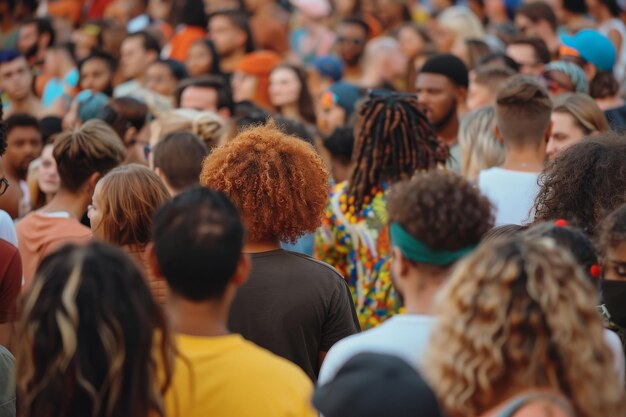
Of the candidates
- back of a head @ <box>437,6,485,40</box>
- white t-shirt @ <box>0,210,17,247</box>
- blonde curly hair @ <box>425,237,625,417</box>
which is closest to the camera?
blonde curly hair @ <box>425,237,625,417</box>

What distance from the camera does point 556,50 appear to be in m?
11.8

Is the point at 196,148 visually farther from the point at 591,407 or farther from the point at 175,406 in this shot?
the point at 591,407

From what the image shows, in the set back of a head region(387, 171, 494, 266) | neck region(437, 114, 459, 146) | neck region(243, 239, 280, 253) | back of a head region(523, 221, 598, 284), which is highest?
back of a head region(387, 171, 494, 266)

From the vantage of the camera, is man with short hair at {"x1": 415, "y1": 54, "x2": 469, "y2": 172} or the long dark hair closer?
man with short hair at {"x1": 415, "y1": 54, "x2": 469, "y2": 172}

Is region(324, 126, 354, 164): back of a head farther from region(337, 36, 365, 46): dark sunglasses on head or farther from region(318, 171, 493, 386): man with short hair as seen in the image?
region(337, 36, 365, 46): dark sunglasses on head

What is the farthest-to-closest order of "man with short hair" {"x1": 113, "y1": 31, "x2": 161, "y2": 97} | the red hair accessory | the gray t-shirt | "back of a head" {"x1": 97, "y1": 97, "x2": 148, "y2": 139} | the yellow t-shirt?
"man with short hair" {"x1": 113, "y1": 31, "x2": 161, "y2": 97} < "back of a head" {"x1": 97, "y1": 97, "x2": 148, "y2": 139} < the gray t-shirt < the red hair accessory < the yellow t-shirt

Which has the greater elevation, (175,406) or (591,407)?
(591,407)

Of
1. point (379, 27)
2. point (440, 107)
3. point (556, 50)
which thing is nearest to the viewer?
point (440, 107)

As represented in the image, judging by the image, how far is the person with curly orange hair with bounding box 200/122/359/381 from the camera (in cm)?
418

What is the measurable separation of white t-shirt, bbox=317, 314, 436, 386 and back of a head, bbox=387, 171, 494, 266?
203mm

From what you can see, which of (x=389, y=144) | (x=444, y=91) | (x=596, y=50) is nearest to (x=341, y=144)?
(x=444, y=91)

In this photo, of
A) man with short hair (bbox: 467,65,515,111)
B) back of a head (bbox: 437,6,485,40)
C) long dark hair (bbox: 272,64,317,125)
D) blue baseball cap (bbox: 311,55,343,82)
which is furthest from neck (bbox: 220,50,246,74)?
man with short hair (bbox: 467,65,515,111)

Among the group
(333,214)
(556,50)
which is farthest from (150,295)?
(556,50)

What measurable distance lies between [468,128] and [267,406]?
14.4ft
